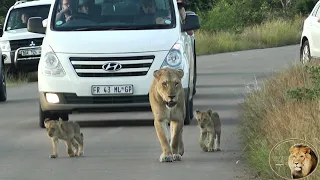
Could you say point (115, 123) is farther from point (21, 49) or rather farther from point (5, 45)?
point (5, 45)

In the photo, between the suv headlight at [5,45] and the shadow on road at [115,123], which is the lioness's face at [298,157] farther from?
the suv headlight at [5,45]

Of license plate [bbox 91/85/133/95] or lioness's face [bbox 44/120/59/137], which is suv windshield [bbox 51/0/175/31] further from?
lioness's face [bbox 44/120/59/137]

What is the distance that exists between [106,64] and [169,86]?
2816 mm

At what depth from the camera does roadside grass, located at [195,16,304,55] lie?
119ft

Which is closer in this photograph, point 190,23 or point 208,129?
point 208,129

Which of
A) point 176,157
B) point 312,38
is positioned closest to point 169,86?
point 176,157

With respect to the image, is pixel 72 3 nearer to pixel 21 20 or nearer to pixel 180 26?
pixel 180 26

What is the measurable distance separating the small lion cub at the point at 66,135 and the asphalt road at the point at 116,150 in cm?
11

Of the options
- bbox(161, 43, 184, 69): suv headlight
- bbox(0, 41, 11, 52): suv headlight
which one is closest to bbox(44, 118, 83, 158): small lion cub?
bbox(161, 43, 184, 69): suv headlight

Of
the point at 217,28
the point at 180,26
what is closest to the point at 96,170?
the point at 180,26

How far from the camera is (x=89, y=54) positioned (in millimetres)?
13242

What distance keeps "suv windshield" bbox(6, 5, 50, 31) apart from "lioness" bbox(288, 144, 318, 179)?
61.5ft

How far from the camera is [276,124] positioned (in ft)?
33.3

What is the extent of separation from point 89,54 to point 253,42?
84.0ft
